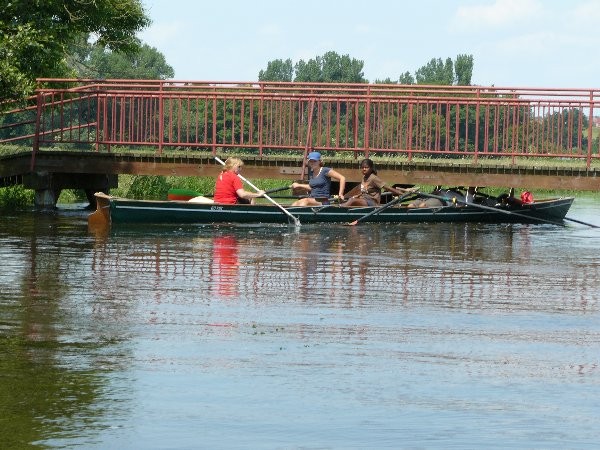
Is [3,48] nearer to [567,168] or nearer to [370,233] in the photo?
[370,233]

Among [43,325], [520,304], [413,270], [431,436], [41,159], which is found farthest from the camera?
[41,159]

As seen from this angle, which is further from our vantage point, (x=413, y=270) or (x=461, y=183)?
(x=461, y=183)

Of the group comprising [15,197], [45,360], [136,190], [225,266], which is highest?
[136,190]

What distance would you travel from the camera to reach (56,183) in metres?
30.8

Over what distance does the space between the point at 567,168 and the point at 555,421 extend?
1934 cm

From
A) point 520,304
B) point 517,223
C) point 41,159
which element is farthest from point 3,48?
point 520,304

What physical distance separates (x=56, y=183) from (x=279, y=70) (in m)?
110

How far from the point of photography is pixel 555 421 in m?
7.61

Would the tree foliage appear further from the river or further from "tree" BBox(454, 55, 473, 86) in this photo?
the river

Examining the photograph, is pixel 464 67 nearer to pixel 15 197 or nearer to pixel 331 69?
pixel 331 69

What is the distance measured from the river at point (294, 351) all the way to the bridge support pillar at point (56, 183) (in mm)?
12363

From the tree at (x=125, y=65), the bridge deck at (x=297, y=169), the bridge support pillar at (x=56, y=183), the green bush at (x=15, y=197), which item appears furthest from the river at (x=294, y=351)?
the tree at (x=125, y=65)

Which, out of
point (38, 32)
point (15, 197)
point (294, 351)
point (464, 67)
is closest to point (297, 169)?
point (38, 32)

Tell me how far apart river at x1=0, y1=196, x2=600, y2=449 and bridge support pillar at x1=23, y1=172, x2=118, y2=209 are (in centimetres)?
1236
